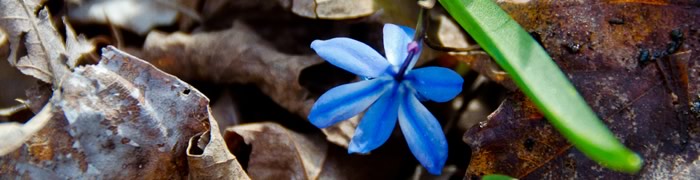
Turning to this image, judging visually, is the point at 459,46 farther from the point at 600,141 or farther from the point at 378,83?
the point at 600,141

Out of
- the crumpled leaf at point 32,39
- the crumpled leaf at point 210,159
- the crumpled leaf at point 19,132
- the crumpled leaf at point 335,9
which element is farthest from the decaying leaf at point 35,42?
the crumpled leaf at point 335,9

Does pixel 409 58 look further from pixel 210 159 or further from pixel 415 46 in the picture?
pixel 210 159

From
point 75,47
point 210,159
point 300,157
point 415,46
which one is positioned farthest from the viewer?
point 75,47

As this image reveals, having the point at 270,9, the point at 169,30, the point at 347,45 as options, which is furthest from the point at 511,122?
the point at 169,30

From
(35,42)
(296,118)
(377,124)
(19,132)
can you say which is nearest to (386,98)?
(377,124)

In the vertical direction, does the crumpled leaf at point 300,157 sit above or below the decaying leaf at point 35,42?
below

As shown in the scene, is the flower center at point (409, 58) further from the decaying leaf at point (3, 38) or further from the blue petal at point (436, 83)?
the decaying leaf at point (3, 38)

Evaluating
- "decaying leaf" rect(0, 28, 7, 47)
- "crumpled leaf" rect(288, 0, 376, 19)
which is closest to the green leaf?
"crumpled leaf" rect(288, 0, 376, 19)
